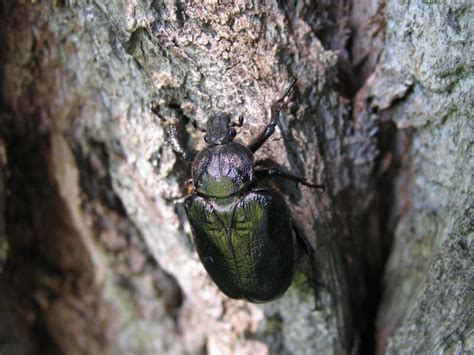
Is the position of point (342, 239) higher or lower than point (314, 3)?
lower

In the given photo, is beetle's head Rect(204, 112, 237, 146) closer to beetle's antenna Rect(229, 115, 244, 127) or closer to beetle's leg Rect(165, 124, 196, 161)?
beetle's antenna Rect(229, 115, 244, 127)

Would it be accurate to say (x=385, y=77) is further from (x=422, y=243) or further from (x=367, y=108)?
(x=422, y=243)

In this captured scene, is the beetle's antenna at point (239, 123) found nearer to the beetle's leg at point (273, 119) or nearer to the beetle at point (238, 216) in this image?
the beetle at point (238, 216)

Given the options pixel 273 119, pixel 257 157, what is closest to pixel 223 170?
pixel 257 157

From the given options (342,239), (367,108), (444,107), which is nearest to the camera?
(444,107)

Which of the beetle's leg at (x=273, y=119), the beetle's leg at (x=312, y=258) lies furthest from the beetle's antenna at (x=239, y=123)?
the beetle's leg at (x=312, y=258)

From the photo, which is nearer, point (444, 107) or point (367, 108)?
point (444, 107)

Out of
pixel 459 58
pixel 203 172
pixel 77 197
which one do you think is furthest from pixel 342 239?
pixel 77 197

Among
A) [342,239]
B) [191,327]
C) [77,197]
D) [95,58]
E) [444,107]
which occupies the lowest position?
[191,327]
